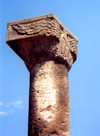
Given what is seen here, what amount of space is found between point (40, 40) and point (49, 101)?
132cm

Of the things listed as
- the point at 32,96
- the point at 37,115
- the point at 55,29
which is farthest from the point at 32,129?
the point at 55,29

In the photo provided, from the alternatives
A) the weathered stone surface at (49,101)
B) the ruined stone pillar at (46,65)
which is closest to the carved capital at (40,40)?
the ruined stone pillar at (46,65)

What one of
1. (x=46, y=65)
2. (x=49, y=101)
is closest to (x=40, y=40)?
(x=46, y=65)

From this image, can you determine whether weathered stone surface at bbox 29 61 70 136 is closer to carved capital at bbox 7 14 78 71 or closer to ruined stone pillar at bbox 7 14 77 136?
ruined stone pillar at bbox 7 14 77 136

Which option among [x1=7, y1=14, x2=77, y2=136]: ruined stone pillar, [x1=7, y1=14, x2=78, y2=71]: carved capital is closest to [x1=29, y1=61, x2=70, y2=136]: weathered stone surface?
[x1=7, y1=14, x2=77, y2=136]: ruined stone pillar

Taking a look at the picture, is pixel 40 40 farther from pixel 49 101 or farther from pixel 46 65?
pixel 49 101

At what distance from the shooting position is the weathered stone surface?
4953mm

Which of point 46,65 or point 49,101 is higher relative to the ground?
point 46,65

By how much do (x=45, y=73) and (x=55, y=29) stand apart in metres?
0.96

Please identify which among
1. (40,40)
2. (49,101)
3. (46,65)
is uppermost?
(40,40)

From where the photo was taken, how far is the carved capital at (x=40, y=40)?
553 cm

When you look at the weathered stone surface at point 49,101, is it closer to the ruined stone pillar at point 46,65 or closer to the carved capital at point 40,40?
the ruined stone pillar at point 46,65

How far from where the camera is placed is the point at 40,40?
555cm

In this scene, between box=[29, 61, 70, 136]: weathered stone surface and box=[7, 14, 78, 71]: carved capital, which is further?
box=[7, 14, 78, 71]: carved capital
